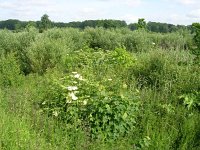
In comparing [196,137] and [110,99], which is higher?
[110,99]

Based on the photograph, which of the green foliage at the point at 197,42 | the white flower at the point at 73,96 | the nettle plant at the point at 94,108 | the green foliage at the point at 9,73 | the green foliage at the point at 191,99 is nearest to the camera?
the nettle plant at the point at 94,108

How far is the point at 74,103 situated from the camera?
16.8 feet

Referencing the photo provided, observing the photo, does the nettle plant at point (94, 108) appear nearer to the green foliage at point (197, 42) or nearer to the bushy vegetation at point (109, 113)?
the bushy vegetation at point (109, 113)

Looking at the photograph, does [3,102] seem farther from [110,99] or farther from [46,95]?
[110,99]

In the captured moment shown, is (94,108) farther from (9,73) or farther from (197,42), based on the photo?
(9,73)

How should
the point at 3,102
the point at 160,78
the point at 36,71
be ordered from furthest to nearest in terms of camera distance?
1. the point at 36,71
2. the point at 160,78
3. the point at 3,102

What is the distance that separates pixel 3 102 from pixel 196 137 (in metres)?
3.16

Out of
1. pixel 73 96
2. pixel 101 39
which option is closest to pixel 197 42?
pixel 73 96

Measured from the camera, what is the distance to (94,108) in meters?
5.02

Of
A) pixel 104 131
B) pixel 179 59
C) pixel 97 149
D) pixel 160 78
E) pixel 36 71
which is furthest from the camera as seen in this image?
pixel 36 71

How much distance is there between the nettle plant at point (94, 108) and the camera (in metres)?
4.89

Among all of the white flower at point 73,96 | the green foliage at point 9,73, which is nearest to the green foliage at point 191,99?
the white flower at point 73,96

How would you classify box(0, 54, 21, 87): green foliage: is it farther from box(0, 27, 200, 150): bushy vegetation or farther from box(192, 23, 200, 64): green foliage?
box(192, 23, 200, 64): green foliage

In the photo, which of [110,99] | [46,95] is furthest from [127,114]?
[46,95]
